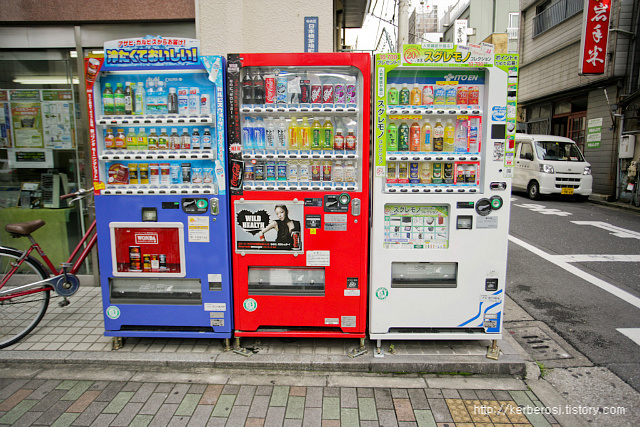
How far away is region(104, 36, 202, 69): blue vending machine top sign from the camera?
3.45 metres

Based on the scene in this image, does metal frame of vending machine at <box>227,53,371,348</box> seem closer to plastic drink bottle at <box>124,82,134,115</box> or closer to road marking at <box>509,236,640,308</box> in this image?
plastic drink bottle at <box>124,82,134,115</box>

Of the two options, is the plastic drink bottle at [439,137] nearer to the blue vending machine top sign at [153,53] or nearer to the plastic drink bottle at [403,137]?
the plastic drink bottle at [403,137]

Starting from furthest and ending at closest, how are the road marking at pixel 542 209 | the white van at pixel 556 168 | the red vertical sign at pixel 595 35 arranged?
the white van at pixel 556 168 < the red vertical sign at pixel 595 35 < the road marking at pixel 542 209

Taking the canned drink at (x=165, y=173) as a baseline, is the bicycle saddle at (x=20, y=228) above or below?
below

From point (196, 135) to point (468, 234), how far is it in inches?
108

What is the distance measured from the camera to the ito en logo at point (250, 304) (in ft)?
12.0

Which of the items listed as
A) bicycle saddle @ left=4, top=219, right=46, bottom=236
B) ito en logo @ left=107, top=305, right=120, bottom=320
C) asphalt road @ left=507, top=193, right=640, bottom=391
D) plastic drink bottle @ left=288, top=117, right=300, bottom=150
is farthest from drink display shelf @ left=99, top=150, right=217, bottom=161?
asphalt road @ left=507, top=193, right=640, bottom=391

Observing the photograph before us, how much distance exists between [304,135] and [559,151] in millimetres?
12939

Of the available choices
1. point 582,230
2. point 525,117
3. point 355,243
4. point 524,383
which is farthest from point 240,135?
point 525,117

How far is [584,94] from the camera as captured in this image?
51.9ft

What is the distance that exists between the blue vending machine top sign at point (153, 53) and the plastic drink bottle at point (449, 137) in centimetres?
238

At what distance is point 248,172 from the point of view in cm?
361

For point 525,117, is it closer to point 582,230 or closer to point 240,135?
point 582,230

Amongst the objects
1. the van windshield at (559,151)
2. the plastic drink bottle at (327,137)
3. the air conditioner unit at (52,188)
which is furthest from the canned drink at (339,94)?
the van windshield at (559,151)
